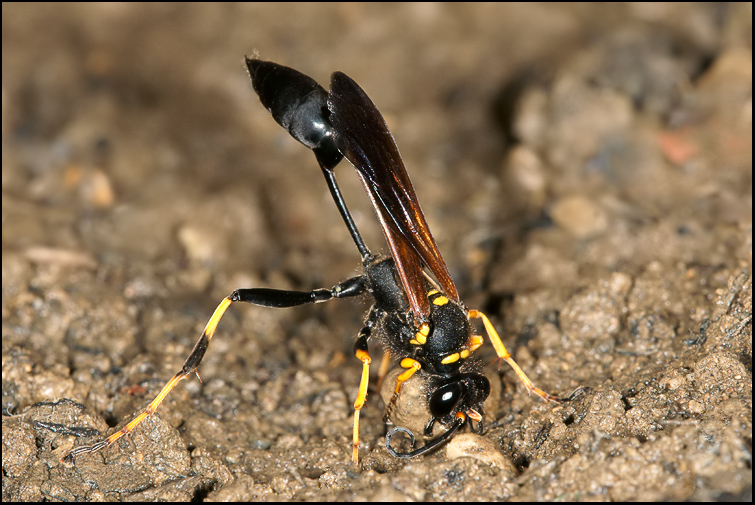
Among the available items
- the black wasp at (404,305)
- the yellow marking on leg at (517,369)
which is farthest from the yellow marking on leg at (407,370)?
the yellow marking on leg at (517,369)

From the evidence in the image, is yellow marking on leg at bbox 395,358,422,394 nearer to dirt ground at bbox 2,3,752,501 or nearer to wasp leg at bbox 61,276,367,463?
dirt ground at bbox 2,3,752,501

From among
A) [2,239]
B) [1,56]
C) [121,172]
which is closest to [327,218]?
[121,172]

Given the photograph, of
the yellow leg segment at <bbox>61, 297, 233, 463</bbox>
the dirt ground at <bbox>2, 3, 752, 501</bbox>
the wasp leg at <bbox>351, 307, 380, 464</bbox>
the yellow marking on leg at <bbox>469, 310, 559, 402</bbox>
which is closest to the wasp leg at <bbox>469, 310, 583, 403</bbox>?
the yellow marking on leg at <bbox>469, 310, 559, 402</bbox>

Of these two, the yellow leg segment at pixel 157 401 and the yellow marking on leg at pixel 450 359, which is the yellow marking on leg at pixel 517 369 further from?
the yellow leg segment at pixel 157 401

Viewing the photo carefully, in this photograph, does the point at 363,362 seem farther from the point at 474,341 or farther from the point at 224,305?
the point at 224,305

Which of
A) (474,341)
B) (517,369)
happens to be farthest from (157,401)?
(517,369)
